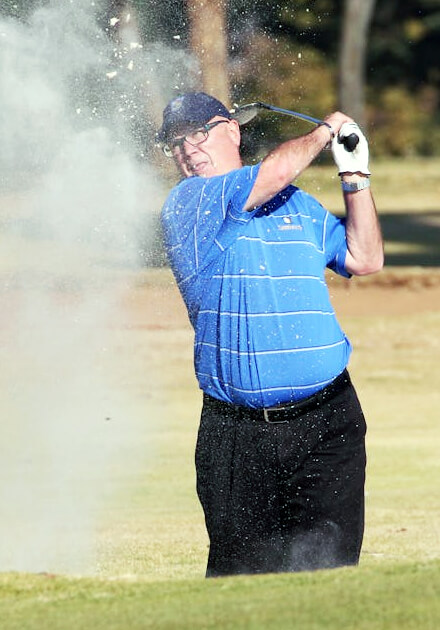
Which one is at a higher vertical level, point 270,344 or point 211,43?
point 211,43

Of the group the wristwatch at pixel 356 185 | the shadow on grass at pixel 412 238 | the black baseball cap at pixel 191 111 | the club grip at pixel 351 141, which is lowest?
the shadow on grass at pixel 412 238

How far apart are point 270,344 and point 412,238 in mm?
22451

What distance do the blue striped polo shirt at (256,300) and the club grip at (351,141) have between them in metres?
0.30

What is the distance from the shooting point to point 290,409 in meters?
5.56

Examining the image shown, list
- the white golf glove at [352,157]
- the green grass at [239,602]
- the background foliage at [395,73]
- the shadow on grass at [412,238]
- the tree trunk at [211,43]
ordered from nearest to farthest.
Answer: the green grass at [239,602] → the white golf glove at [352,157] → the tree trunk at [211,43] → the shadow on grass at [412,238] → the background foliage at [395,73]

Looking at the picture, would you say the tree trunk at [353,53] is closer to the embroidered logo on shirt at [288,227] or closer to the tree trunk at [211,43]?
the tree trunk at [211,43]

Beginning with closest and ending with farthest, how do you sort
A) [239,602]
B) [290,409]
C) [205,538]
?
[239,602] → [290,409] → [205,538]

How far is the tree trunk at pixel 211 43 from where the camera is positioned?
8836mm

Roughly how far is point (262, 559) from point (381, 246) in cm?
117

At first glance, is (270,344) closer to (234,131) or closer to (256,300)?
(256,300)

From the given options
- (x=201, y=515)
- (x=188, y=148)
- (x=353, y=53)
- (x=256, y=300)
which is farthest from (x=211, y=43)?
(x=353, y=53)

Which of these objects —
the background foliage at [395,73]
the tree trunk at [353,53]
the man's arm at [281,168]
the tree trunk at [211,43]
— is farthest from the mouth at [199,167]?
the tree trunk at [353,53]

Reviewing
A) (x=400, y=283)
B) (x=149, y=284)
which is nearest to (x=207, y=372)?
(x=149, y=284)

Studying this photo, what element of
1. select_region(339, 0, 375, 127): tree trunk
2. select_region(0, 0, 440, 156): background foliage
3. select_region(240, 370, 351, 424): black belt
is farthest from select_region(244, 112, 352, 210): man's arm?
select_region(339, 0, 375, 127): tree trunk
